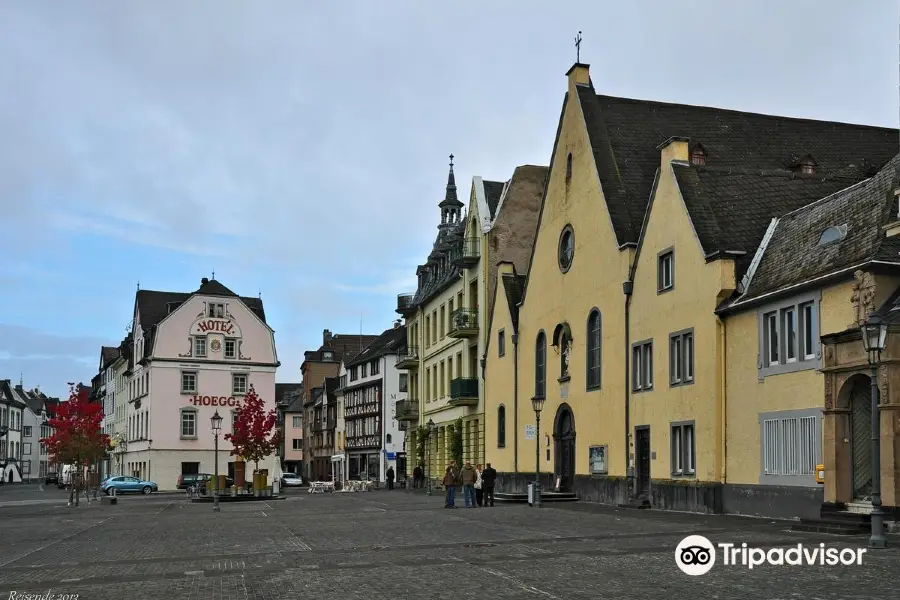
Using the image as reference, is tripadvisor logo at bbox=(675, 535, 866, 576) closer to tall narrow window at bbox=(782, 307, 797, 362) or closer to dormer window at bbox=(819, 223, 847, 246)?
tall narrow window at bbox=(782, 307, 797, 362)

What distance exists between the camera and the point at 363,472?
311 ft

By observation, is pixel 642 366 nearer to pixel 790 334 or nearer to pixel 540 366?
pixel 790 334

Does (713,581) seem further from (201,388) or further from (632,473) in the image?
(201,388)

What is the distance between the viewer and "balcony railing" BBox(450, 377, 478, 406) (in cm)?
5509

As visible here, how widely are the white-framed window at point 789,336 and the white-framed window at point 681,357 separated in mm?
3873

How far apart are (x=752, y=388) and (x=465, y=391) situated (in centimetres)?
2820

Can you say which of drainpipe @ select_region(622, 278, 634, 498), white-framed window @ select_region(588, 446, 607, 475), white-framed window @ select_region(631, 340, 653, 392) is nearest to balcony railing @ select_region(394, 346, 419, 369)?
white-framed window @ select_region(588, 446, 607, 475)

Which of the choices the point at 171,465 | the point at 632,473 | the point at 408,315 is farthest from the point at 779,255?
the point at 171,465

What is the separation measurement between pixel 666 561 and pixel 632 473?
A: 1904 cm

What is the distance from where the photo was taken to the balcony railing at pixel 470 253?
2154 inches

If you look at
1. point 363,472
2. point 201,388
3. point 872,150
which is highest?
point 872,150

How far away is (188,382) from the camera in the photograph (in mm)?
84375

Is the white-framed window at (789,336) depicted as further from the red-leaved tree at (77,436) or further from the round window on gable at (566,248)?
the red-leaved tree at (77,436)

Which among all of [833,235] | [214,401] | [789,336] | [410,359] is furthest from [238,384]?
[833,235]
